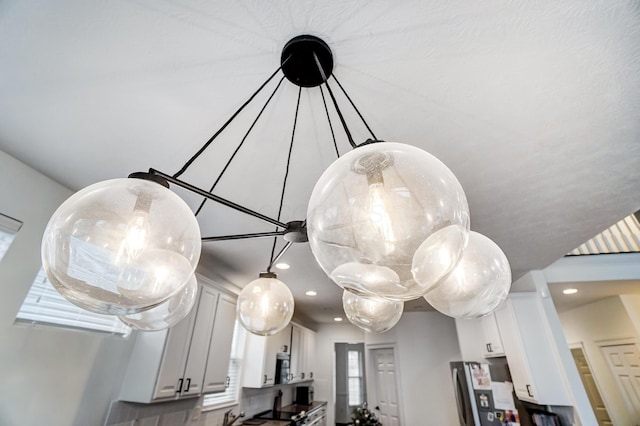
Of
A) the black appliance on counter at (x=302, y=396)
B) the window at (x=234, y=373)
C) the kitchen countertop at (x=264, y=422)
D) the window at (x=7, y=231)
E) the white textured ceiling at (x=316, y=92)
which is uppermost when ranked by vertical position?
the white textured ceiling at (x=316, y=92)

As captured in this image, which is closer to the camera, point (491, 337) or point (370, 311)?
point (370, 311)

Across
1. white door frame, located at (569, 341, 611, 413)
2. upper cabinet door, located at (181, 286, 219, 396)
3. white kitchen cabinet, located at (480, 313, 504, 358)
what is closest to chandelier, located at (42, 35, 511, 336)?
upper cabinet door, located at (181, 286, 219, 396)

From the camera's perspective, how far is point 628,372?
4.00m

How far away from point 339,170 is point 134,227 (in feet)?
1.36

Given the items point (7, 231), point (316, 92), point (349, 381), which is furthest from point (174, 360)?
point (349, 381)

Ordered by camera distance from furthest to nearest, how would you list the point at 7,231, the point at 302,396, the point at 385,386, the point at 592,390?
1. the point at 385,386
2. the point at 302,396
3. the point at 592,390
4. the point at 7,231

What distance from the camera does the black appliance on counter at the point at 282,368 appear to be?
4.40 m

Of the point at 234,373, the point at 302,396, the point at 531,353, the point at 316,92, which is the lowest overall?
the point at 302,396

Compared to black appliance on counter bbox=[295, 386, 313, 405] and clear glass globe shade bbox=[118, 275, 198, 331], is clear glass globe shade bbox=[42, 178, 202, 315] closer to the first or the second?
clear glass globe shade bbox=[118, 275, 198, 331]

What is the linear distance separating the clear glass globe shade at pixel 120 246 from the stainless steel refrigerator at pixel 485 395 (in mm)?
4289

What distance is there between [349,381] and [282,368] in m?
3.83

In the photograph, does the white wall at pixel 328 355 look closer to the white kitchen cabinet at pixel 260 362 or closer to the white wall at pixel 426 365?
the white wall at pixel 426 365

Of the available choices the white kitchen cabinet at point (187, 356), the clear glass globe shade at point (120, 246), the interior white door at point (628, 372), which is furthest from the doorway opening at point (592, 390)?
the clear glass globe shade at point (120, 246)

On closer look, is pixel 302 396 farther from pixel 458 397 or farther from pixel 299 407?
pixel 458 397
